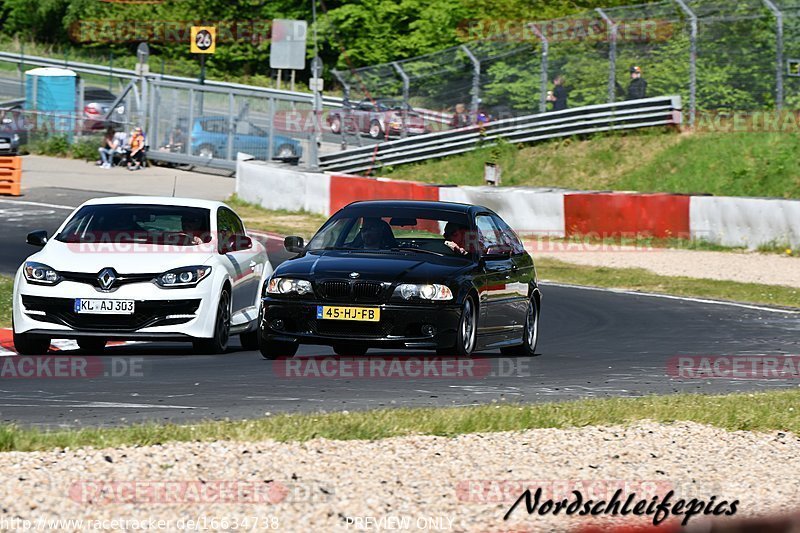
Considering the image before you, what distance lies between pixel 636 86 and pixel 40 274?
21.4 m

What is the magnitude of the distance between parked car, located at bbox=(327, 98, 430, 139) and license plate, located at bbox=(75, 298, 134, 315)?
919 inches

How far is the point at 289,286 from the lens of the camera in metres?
11.8

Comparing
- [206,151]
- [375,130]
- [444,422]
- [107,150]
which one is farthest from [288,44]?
[444,422]

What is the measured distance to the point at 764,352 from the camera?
1405cm

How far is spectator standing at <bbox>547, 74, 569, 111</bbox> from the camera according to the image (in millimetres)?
32375

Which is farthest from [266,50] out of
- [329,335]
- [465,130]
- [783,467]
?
[783,467]

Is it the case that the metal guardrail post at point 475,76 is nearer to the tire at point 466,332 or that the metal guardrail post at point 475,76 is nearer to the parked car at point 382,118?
the parked car at point 382,118

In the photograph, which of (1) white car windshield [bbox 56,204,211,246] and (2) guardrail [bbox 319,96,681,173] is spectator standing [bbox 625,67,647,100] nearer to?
(2) guardrail [bbox 319,96,681,173]

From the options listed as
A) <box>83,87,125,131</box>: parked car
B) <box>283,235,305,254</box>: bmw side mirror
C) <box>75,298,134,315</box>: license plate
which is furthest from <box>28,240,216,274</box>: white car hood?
<box>83,87,125,131</box>: parked car

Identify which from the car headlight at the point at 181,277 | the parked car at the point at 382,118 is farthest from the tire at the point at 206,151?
the car headlight at the point at 181,277

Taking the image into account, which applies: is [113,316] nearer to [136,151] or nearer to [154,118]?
[136,151]

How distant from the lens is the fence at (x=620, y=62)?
2912 centimetres

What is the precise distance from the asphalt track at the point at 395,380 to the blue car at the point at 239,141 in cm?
2188

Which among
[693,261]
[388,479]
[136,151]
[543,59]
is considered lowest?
[388,479]
